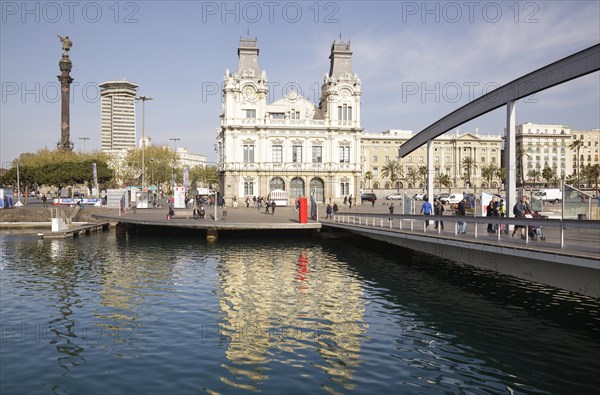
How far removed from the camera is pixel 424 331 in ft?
61.0

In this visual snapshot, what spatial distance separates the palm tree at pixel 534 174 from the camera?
171375 mm

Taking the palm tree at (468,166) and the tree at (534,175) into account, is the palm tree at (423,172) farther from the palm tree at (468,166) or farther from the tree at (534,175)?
the tree at (534,175)

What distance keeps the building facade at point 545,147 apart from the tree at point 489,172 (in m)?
26.0

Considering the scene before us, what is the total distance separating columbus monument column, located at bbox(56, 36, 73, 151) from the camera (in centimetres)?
11669

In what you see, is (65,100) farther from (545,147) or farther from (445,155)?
(545,147)

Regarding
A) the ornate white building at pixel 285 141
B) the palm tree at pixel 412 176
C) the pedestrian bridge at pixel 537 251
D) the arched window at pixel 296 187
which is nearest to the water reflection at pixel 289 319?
the pedestrian bridge at pixel 537 251

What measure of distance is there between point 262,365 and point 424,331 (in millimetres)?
6789

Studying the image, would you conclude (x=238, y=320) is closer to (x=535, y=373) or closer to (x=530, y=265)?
(x=535, y=373)

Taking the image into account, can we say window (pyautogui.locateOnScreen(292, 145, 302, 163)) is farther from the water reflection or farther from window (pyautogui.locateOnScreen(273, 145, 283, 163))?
the water reflection

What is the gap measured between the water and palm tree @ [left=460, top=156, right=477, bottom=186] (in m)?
135

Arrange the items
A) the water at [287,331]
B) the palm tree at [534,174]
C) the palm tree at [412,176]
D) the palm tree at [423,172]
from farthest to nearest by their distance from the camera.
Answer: the palm tree at [534,174], the palm tree at [412,176], the palm tree at [423,172], the water at [287,331]

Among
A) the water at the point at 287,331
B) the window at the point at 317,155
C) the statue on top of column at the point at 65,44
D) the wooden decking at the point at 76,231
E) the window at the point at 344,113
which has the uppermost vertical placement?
the statue on top of column at the point at 65,44

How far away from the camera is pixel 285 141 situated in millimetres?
89812

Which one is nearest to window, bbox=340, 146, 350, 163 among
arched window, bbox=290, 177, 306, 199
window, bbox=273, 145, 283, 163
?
arched window, bbox=290, 177, 306, 199
